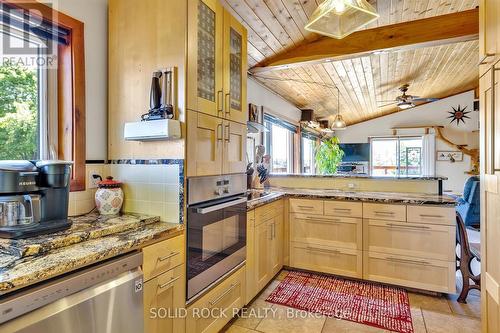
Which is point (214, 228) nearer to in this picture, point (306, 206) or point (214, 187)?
point (214, 187)

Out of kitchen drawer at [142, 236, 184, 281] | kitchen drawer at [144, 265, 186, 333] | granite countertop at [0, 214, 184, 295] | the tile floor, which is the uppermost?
granite countertop at [0, 214, 184, 295]

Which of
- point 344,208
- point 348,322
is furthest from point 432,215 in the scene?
point 348,322

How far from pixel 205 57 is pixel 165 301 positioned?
141cm

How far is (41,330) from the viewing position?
919 mm

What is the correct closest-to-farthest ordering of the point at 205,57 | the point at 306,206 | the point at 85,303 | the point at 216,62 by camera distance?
the point at 85,303
the point at 205,57
the point at 216,62
the point at 306,206

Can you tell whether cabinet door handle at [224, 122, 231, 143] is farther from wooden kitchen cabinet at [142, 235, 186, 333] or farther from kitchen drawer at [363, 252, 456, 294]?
kitchen drawer at [363, 252, 456, 294]

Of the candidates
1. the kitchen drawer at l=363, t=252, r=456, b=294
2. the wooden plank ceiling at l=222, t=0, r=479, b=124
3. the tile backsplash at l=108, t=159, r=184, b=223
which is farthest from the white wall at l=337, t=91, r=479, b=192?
the tile backsplash at l=108, t=159, r=184, b=223

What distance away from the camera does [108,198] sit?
1682 millimetres

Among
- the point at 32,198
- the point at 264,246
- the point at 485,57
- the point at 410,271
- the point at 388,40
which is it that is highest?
the point at 388,40

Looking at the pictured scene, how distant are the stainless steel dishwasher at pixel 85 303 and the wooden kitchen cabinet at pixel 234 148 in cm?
91

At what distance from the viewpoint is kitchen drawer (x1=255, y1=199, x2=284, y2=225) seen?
246cm

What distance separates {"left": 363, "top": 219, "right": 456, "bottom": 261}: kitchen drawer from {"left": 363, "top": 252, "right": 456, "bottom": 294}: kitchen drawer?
6 centimetres

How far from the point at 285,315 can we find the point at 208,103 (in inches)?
69.1

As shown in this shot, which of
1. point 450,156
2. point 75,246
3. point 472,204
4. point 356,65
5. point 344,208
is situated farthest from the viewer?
point 450,156
